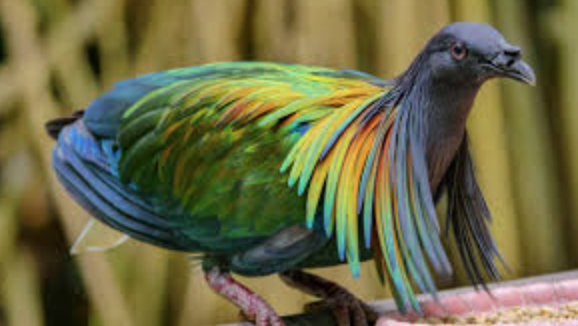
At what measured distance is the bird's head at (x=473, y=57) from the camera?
2.09 feet

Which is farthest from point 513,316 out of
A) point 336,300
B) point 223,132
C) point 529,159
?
point 529,159

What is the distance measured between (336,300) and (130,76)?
0.46m

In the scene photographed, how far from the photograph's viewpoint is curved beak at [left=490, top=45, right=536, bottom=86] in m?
0.63

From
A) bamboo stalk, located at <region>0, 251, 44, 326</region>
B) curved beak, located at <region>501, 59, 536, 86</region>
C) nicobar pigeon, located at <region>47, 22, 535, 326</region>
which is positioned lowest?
bamboo stalk, located at <region>0, 251, 44, 326</region>

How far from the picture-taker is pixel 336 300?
2.73 ft

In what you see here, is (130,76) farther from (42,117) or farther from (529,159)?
(529,159)

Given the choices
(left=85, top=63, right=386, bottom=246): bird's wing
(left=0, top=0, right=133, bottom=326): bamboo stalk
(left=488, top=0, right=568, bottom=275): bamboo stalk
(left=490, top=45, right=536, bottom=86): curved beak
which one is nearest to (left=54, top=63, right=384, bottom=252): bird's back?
(left=85, top=63, right=386, bottom=246): bird's wing

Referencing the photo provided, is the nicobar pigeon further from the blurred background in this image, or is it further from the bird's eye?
the blurred background

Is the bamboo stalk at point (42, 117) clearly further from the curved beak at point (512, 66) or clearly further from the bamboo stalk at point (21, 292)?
the curved beak at point (512, 66)

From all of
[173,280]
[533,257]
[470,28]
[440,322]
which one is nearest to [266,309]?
[440,322]

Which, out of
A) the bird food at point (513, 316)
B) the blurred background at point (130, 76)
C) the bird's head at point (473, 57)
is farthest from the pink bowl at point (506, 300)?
the blurred background at point (130, 76)

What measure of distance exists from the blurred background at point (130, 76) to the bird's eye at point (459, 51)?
1.61ft

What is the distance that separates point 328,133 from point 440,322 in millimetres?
215

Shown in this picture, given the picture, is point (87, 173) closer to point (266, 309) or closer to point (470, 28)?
point (266, 309)
